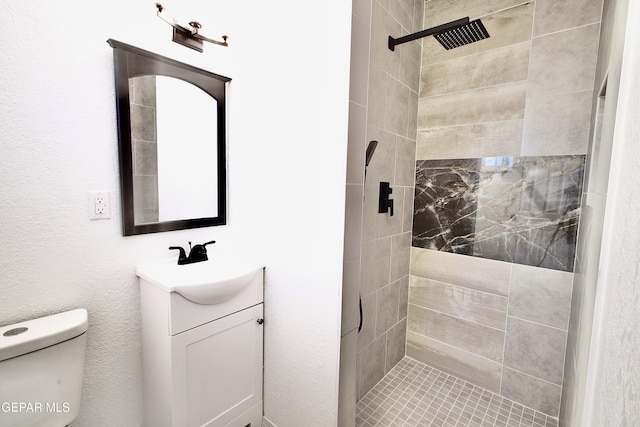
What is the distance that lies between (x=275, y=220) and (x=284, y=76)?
2.38ft

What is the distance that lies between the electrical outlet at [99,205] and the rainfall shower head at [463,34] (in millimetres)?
1902

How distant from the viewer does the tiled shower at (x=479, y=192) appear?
170 cm

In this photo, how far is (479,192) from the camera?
2004mm

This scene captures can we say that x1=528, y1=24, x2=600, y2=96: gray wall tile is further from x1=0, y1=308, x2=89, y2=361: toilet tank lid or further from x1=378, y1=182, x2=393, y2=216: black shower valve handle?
x1=0, y1=308, x2=89, y2=361: toilet tank lid

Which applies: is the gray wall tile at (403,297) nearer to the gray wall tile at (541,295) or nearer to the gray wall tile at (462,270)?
the gray wall tile at (462,270)

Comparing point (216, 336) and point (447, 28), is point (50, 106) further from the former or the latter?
point (447, 28)

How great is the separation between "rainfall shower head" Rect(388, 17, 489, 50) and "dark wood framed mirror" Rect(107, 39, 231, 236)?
3.96 ft

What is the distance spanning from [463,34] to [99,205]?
2074mm

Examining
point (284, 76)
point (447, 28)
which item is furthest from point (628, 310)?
point (447, 28)

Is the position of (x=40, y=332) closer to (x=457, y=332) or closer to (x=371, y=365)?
(x=371, y=365)

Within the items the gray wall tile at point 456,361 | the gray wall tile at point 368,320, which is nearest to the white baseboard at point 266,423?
the gray wall tile at point 368,320

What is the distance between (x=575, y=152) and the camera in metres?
1.65

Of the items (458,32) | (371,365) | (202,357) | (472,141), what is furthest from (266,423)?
(458,32)

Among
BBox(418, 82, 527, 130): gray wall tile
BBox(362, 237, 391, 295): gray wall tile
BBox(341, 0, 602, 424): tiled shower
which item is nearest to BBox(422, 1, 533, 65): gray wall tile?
BBox(341, 0, 602, 424): tiled shower
